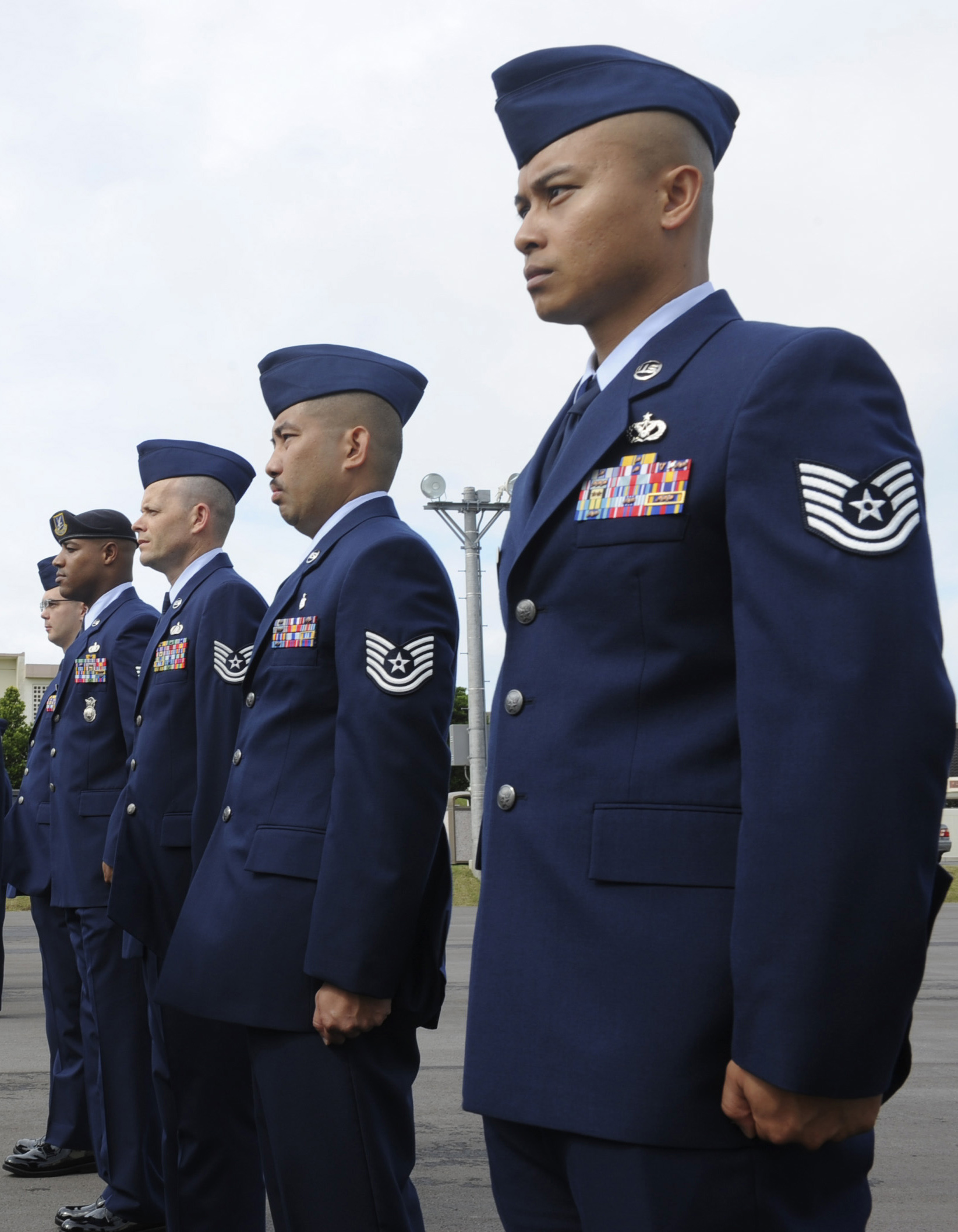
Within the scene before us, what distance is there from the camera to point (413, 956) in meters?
3.00

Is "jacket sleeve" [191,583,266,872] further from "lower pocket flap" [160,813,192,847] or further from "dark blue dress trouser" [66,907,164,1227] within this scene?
"dark blue dress trouser" [66,907,164,1227]

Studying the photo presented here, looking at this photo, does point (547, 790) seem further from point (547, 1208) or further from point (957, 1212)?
point (957, 1212)

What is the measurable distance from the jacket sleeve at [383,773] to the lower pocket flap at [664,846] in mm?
1145

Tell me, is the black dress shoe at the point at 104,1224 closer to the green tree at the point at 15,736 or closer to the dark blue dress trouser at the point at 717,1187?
the dark blue dress trouser at the point at 717,1187

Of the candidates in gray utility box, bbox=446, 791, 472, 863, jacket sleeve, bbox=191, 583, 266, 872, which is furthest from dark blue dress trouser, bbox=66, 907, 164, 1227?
gray utility box, bbox=446, 791, 472, 863

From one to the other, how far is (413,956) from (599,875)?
1357 millimetres

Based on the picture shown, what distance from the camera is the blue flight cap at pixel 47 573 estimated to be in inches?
310

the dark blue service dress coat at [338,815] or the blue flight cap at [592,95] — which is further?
the dark blue service dress coat at [338,815]

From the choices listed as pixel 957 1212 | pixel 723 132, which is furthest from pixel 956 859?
pixel 723 132

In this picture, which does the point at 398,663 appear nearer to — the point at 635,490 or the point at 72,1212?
the point at 635,490

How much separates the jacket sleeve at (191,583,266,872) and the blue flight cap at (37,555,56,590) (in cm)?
391

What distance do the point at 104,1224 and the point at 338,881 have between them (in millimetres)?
2224

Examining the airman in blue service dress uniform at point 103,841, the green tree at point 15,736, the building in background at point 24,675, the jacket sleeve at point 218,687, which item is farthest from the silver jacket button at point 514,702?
the building in background at point 24,675

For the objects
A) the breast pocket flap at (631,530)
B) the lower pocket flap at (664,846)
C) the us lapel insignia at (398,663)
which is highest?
the breast pocket flap at (631,530)
